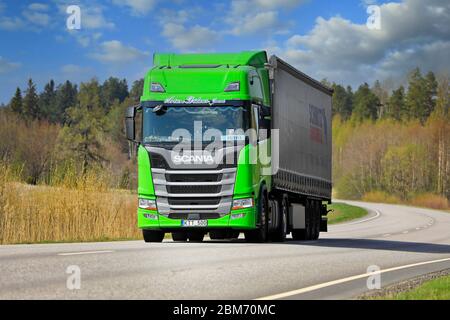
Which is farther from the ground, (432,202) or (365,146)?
(365,146)

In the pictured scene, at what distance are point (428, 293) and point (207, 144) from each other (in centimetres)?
980

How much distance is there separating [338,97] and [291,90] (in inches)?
6970

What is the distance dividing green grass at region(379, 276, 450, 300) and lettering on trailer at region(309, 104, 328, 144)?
15124mm

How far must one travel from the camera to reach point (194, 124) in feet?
65.1

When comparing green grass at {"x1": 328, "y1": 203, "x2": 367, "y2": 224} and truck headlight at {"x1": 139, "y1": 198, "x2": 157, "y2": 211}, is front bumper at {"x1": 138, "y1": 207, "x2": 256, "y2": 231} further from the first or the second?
green grass at {"x1": 328, "y1": 203, "x2": 367, "y2": 224}

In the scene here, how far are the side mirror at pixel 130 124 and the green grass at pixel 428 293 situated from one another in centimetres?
923

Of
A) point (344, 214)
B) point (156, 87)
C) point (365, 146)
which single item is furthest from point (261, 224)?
point (365, 146)

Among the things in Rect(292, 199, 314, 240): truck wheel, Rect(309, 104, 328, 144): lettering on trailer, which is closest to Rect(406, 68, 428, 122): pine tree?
Rect(309, 104, 328, 144): lettering on trailer

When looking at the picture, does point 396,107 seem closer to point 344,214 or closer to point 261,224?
point 344,214

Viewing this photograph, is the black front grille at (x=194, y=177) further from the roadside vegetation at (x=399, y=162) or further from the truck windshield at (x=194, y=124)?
the roadside vegetation at (x=399, y=162)
